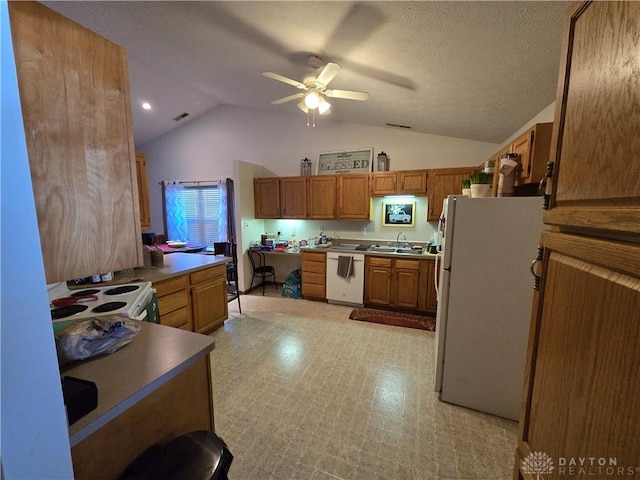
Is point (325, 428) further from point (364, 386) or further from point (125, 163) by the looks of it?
point (125, 163)

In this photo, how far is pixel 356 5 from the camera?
61.7 inches

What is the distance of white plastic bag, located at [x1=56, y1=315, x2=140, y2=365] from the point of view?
108 cm

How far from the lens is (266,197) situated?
472cm

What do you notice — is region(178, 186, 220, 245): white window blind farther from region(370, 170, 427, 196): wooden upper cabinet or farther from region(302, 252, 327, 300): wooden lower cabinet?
region(370, 170, 427, 196): wooden upper cabinet

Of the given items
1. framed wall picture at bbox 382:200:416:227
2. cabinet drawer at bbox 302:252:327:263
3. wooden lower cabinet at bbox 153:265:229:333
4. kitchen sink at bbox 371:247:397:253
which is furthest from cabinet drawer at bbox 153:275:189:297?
framed wall picture at bbox 382:200:416:227

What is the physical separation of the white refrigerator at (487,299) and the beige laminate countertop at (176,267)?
2.45 m

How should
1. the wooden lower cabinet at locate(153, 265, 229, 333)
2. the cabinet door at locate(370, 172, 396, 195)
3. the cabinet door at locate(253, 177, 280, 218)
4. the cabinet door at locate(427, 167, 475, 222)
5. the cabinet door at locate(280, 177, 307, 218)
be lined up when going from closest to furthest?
the wooden lower cabinet at locate(153, 265, 229, 333), the cabinet door at locate(427, 167, 475, 222), the cabinet door at locate(370, 172, 396, 195), the cabinet door at locate(280, 177, 307, 218), the cabinet door at locate(253, 177, 280, 218)

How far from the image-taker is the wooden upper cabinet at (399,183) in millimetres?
3791

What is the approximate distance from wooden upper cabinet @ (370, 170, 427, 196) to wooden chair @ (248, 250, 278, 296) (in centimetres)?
234

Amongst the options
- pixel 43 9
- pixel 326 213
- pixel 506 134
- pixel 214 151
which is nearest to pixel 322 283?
pixel 326 213

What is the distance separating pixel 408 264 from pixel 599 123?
10.6 ft


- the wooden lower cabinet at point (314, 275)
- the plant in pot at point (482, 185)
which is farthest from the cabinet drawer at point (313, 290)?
the plant in pot at point (482, 185)

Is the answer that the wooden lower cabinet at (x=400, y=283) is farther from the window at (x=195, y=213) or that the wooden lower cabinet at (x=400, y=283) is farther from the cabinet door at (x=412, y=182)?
the window at (x=195, y=213)

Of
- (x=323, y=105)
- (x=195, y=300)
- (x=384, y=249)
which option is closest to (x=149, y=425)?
(x=195, y=300)
